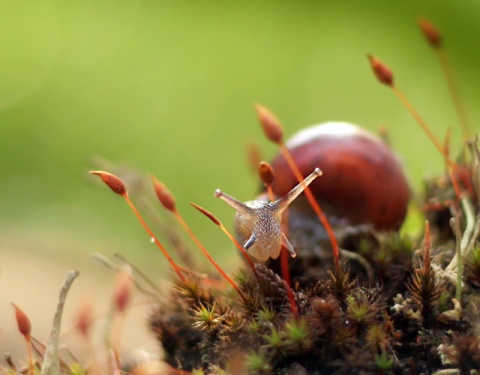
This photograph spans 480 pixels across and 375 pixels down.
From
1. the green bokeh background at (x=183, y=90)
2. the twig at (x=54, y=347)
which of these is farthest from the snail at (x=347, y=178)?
the green bokeh background at (x=183, y=90)

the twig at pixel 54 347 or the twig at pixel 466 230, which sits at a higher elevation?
the twig at pixel 54 347

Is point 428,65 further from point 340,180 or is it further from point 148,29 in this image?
point 340,180

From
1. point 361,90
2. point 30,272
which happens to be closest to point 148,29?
point 361,90

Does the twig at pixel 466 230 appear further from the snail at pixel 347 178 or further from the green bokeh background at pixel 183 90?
the green bokeh background at pixel 183 90

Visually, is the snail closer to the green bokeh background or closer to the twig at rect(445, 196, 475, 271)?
the twig at rect(445, 196, 475, 271)

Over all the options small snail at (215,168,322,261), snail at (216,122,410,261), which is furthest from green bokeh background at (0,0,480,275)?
small snail at (215,168,322,261)
